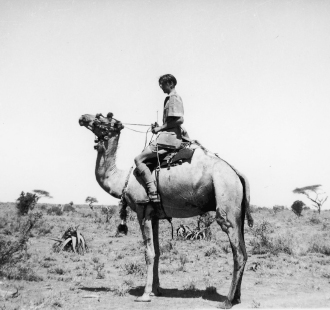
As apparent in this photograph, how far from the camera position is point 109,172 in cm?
716

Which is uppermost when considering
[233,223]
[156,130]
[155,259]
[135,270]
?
[156,130]

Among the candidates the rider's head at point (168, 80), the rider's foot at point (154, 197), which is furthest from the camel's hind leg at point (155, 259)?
the rider's head at point (168, 80)

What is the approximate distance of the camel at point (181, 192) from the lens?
19.7ft

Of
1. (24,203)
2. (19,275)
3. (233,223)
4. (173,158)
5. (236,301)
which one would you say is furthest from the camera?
(24,203)

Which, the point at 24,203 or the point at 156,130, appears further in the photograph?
the point at 24,203

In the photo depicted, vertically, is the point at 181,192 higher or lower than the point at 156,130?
lower

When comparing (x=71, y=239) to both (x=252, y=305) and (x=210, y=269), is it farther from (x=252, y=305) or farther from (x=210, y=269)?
(x=252, y=305)

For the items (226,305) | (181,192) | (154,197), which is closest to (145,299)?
(226,305)

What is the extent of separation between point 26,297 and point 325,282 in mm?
7057

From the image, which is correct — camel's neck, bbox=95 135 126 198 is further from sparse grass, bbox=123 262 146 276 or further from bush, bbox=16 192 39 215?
bush, bbox=16 192 39 215

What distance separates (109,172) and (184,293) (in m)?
3.11

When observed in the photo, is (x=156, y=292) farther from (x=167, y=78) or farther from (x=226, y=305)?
(x=167, y=78)

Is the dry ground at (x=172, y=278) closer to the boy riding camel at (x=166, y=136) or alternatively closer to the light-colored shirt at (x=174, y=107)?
the boy riding camel at (x=166, y=136)

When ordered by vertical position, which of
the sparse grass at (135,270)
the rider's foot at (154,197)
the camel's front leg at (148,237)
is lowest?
the sparse grass at (135,270)
